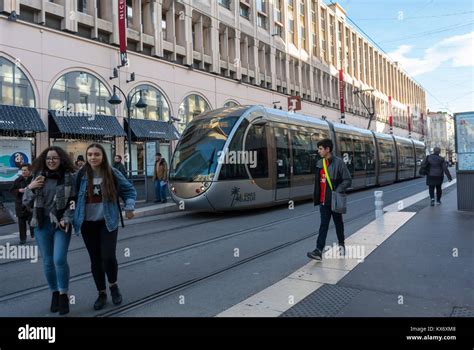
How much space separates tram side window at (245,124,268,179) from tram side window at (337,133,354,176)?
6360 millimetres

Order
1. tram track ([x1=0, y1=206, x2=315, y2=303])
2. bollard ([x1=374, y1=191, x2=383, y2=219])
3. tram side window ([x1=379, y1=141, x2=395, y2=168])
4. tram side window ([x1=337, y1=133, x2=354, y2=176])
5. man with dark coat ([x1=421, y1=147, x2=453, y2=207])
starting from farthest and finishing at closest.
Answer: tram side window ([x1=379, y1=141, x2=395, y2=168])
tram side window ([x1=337, y1=133, x2=354, y2=176])
man with dark coat ([x1=421, y1=147, x2=453, y2=207])
bollard ([x1=374, y1=191, x2=383, y2=219])
tram track ([x1=0, y1=206, x2=315, y2=303])

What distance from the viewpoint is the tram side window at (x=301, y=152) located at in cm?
1353

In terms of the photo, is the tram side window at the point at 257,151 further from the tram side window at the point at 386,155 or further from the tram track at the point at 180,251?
the tram side window at the point at 386,155

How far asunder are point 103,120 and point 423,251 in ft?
55.8

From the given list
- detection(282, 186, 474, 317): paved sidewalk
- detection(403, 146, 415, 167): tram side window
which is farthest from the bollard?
detection(403, 146, 415, 167): tram side window

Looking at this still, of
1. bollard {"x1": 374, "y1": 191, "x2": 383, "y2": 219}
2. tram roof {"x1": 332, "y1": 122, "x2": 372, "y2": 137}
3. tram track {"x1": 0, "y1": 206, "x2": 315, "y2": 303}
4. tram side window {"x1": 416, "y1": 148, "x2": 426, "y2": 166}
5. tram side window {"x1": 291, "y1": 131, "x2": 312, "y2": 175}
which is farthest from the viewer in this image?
tram side window {"x1": 416, "y1": 148, "x2": 426, "y2": 166}

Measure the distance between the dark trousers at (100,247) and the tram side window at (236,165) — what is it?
6.55 metres

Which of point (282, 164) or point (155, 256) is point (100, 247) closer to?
point (155, 256)

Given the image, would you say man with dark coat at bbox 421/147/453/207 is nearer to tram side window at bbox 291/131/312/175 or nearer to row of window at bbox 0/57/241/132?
tram side window at bbox 291/131/312/175

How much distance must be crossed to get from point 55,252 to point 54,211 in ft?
1.41

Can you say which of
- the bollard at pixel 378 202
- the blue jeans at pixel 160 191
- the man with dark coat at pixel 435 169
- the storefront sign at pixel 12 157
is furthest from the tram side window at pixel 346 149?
the storefront sign at pixel 12 157

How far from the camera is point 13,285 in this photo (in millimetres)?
5352

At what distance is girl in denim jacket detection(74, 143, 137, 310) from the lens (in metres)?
4.22
